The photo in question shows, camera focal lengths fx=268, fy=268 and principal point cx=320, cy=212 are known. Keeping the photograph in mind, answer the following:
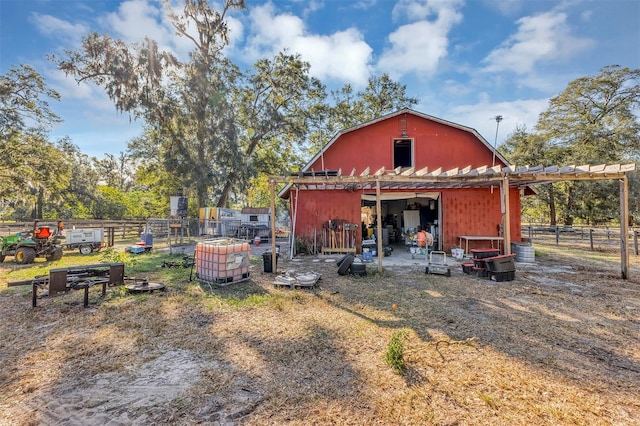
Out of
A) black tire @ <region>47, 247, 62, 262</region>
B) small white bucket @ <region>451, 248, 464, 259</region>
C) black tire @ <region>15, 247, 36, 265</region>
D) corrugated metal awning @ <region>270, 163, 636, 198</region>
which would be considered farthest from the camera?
small white bucket @ <region>451, 248, 464, 259</region>

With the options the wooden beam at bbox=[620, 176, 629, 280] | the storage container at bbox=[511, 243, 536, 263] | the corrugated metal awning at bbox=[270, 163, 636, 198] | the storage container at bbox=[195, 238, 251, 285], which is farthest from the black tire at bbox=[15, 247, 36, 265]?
the wooden beam at bbox=[620, 176, 629, 280]

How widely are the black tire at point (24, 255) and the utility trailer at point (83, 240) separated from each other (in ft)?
7.24

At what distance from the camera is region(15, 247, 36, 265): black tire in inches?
350

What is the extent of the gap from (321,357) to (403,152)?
11.6 meters

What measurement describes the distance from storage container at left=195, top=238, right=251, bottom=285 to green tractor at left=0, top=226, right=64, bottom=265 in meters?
7.00

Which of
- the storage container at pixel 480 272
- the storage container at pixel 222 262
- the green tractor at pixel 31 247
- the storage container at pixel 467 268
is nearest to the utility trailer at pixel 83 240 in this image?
the green tractor at pixel 31 247

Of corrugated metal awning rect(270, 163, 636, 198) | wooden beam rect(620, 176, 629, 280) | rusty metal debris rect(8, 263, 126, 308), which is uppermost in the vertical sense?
corrugated metal awning rect(270, 163, 636, 198)

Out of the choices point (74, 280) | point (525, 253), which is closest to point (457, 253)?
point (525, 253)

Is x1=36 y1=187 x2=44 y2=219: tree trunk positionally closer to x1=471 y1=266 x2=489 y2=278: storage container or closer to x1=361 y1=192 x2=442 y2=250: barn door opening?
x1=361 y1=192 x2=442 y2=250: barn door opening

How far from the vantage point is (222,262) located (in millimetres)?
6273

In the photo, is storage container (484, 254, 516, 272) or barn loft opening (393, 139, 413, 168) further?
barn loft opening (393, 139, 413, 168)

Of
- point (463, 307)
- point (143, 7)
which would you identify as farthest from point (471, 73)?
point (143, 7)

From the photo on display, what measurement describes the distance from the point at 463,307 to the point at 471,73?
11954mm

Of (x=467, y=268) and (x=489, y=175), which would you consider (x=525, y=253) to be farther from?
(x=489, y=175)
